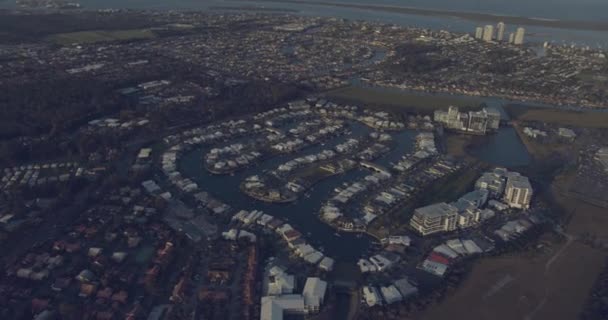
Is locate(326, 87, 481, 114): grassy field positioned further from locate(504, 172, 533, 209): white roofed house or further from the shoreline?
the shoreline

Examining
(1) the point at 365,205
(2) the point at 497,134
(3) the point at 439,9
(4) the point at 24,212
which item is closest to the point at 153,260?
(4) the point at 24,212

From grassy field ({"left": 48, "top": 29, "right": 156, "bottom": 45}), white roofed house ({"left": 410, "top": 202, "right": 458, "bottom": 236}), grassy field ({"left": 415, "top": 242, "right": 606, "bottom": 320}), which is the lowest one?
grassy field ({"left": 415, "top": 242, "right": 606, "bottom": 320})

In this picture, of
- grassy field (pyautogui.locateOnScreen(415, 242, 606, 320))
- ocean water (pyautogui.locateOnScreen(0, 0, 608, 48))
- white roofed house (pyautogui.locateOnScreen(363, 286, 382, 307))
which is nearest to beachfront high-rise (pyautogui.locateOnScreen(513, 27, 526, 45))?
ocean water (pyautogui.locateOnScreen(0, 0, 608, 48))

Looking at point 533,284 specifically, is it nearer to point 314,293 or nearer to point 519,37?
point 314,293

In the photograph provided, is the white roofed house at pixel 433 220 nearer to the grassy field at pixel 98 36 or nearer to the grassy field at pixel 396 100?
the grassy field at pixel 396 100

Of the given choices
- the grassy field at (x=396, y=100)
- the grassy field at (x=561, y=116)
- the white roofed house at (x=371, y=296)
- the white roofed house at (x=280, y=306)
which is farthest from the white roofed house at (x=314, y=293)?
the grassy field at (x=561, y=116)
